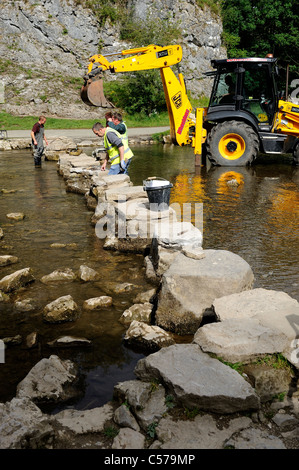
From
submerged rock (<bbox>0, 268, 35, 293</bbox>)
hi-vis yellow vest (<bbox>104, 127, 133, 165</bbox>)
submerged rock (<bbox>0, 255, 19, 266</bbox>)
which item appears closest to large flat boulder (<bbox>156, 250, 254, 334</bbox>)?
submerged rock (<bbox>0, 268, 35, 293</bbox>)

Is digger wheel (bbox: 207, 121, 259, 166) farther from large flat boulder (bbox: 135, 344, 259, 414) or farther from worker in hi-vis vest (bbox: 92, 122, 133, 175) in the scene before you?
large flat boulder (bbox: 135, 344, 259, 414)

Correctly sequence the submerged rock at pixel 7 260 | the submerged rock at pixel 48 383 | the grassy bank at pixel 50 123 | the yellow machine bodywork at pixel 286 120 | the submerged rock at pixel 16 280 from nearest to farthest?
the submerged rock at pixel 48 383, the submerged rock at pixel 16 280, the submerged rock at pixel 7 260, the yellow machine bodywork at pixel 286 120, the grassy bank at pixel 50 123

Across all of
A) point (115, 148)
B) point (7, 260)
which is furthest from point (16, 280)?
point (115, 148)

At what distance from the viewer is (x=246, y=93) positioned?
40.1ft

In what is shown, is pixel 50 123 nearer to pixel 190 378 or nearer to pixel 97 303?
pixel 97 303

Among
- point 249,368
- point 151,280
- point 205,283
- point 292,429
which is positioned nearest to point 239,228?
point 151,280

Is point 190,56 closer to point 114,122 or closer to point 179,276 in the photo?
point 114,122

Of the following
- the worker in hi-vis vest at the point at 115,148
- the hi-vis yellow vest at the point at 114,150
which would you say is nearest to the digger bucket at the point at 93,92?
the worker in hi-vis vest at the point at 115,148

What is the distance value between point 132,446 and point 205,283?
1.87 meters

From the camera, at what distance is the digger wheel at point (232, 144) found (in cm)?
1215

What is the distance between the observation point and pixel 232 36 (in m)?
36.5

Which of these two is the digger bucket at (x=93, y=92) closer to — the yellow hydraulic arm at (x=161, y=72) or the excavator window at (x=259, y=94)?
the yellow hydraulic arm at (x=161, y=72)

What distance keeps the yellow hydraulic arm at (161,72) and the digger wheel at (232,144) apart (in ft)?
3.33

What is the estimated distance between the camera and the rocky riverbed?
101 inches
